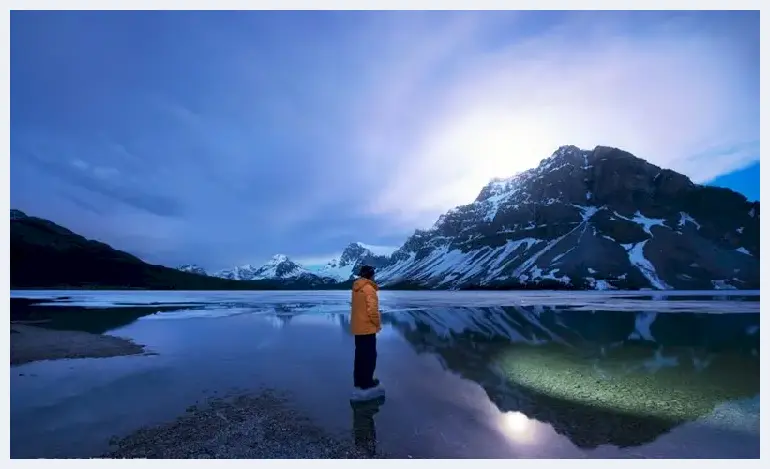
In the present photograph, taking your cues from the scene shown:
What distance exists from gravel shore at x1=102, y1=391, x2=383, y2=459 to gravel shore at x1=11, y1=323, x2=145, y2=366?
10.8 meters

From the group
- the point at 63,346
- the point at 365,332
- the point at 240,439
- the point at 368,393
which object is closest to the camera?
the point at 240,439

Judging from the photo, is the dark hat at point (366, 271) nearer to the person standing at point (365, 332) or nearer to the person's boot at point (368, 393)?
the person standing at point (365, 332)

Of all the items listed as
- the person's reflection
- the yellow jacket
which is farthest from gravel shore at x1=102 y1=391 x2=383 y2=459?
the yellow jacket

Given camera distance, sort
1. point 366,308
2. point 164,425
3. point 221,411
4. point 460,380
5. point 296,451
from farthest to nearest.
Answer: point 460,380
point 366,308
point 221,411
point 164,425
point 296,451

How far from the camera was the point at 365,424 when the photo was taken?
899 centimetres

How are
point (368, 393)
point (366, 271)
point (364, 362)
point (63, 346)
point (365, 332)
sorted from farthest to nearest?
1. point (63, 346)
2. point (366, 271)
3. point (365, 332)
4. point (364, 362)
5. point (368, 393)

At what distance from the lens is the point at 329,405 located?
10500 millimetres

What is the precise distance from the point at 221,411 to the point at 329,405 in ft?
8.05

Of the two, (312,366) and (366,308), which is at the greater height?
(366,308)

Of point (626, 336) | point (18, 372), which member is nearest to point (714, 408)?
point (626, 336)

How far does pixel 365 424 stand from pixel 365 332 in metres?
2.76

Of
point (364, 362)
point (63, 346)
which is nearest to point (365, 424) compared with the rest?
point (364, 362)

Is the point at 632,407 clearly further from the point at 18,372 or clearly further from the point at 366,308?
the point at 18,372

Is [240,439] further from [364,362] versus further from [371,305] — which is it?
[371,305]
